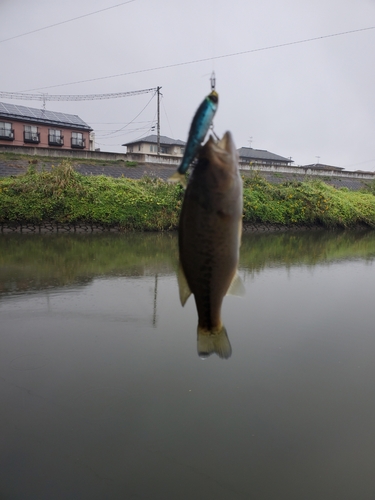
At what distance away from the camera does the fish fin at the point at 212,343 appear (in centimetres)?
126

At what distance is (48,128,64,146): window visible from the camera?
29328mm

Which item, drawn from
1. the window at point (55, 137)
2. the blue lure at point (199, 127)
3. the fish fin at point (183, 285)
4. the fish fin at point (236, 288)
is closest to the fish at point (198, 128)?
the blue lure at point (199, 127)

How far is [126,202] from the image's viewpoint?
48.6 ft

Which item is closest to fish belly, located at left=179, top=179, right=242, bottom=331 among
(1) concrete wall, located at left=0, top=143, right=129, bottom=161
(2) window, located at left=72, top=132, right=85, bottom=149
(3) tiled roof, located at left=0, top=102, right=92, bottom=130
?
(1) concrete wall, located at left=0, top=143, right=129, bottom=161

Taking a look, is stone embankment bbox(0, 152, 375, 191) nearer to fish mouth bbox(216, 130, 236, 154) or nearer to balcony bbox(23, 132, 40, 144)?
balcony bbox(23, 132, 40, 144)

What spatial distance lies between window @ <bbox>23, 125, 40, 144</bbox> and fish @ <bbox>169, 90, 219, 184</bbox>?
30072mm

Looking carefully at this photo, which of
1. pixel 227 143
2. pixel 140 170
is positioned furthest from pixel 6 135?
pixel 227 143

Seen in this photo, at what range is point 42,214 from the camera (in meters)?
13.7

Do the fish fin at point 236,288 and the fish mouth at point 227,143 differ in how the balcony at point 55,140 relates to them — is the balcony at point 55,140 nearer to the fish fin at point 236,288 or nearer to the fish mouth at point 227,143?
the fish fin at point 236,288

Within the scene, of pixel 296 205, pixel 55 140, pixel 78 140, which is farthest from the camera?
pixel 78 140

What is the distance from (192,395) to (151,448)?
799 mm

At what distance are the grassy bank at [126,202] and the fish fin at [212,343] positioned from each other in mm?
12178

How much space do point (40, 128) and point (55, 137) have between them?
1.13 m

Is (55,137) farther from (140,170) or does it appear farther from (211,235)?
(211,235)
